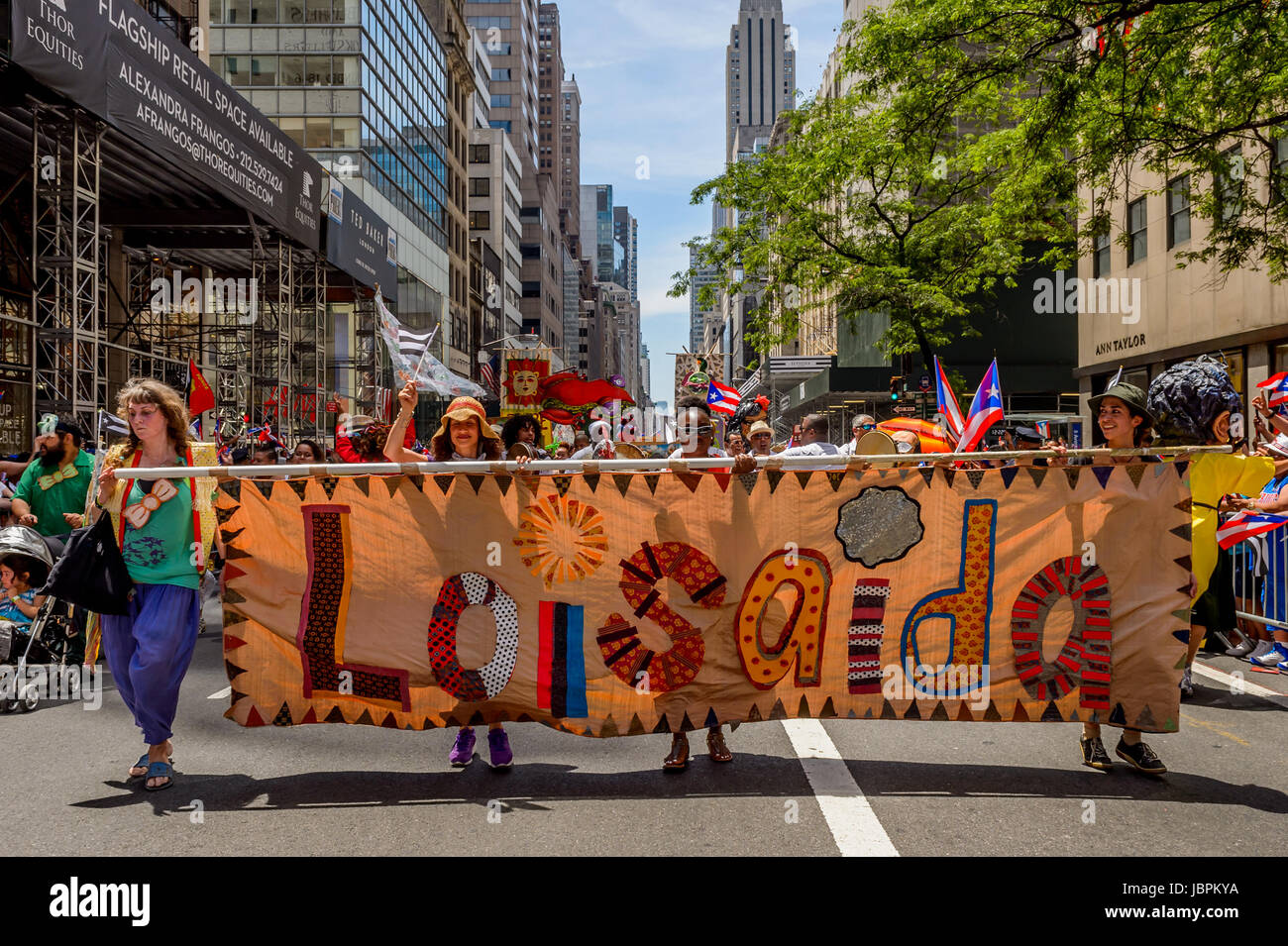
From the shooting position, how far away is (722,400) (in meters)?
18.8

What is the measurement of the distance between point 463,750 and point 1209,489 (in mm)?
5002

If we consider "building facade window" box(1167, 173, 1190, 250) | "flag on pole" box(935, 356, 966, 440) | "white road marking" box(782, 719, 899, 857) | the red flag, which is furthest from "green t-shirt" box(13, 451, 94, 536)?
"building facade window" box(1167, 173, 1190, 250)

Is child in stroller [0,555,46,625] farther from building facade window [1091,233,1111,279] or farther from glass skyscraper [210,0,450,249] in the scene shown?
glass skyscraper [210,0,450,249]

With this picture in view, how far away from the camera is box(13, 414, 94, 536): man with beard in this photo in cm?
836

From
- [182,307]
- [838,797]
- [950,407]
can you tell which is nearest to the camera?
[838,797]

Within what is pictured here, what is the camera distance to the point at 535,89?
399 feet

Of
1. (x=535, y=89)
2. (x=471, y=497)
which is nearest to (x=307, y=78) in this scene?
(x=471, y=497)

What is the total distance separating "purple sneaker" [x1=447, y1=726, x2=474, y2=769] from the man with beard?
471cm

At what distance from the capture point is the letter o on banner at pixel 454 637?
5.29 m

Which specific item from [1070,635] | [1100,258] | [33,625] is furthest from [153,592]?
[1100,258]

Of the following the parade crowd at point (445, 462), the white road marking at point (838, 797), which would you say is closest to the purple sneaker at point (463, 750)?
the parade crowd at point (445, 462)

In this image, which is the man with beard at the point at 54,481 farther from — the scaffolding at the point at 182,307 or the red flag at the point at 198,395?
the scaffolding at the point at 182,307

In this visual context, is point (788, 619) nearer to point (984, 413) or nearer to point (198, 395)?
point (984, 413)

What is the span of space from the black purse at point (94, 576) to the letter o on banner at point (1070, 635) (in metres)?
4.72
